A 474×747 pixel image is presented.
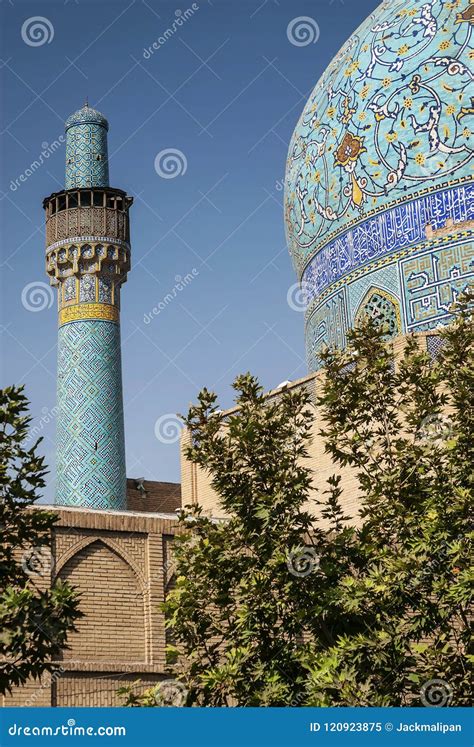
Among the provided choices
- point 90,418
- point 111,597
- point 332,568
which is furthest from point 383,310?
point 332,568

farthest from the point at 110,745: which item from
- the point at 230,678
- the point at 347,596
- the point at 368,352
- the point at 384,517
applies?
the point at 368,352

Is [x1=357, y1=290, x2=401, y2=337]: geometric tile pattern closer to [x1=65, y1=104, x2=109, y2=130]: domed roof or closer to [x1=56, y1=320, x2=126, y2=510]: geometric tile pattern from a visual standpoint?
[x1=56, y1=320, x2=126, y2=510]: geometric tile pattern

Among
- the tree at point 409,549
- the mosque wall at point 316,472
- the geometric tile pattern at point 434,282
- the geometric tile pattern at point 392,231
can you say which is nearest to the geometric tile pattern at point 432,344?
the mosque wall at point 316,472

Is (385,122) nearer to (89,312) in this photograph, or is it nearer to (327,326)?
(327,326)

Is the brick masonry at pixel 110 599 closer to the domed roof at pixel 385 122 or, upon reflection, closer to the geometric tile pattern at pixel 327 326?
the geometric tile pattern at pixel 327 326

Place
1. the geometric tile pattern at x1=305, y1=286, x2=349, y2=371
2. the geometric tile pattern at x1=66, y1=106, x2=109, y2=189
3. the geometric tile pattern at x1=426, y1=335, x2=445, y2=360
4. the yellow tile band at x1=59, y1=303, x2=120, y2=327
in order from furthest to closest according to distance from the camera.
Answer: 1. the geometric tile pattern at x1=66, y1=106, x2=109, y2=189
2. the yellow tile band at x1=59, y1=303, x2=120, y2=327
3. the geometric tile pattern at x1=305, y1=286, x2=349, y2=371
4. the geometric tile pattern at x1=426, y1=335, x2=445, y2=360

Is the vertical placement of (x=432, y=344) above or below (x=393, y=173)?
below

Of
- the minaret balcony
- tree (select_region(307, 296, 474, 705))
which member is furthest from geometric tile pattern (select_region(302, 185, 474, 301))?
the minaret balcony

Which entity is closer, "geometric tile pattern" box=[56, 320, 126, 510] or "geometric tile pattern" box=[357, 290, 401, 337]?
"geometric tile pattern" box=[357, 290, 401, 337]

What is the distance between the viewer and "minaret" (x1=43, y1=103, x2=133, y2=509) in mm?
15421

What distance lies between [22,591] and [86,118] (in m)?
11.4

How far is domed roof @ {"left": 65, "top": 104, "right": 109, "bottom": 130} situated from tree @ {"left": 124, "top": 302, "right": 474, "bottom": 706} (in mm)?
9749

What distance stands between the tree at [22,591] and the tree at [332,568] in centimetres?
93

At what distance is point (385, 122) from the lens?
12.5 meters
